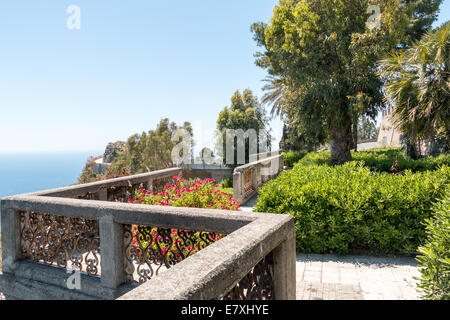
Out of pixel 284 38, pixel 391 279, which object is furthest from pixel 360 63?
pixel 391 279

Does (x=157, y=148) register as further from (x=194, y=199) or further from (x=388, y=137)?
(x=388, y=137)

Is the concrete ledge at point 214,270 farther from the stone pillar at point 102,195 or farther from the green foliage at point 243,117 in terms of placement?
the green foliage at point 243,117

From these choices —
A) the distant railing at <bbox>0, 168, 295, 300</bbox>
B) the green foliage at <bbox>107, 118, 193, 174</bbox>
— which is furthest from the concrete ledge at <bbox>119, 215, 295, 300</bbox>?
the green foliage at <bbox>107, 118, 193, 174</bbox>

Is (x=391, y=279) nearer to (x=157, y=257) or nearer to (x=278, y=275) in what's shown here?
(x=278, y=275)

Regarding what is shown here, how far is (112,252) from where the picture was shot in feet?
10.7

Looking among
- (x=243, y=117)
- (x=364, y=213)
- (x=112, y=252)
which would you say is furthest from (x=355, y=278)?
(x=243, y=117)

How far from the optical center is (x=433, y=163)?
1022 cm

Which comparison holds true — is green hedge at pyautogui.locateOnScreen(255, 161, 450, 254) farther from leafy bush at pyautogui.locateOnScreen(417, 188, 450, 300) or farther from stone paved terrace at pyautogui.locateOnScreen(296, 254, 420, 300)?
leafy bush at pyautogui.locateOnScreen(417, 188, 450, 300)

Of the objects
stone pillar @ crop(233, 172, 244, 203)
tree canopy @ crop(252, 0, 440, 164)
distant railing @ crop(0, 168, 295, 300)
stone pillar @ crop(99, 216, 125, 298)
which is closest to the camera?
distant railing @ crop(0, 168, 295, 300)

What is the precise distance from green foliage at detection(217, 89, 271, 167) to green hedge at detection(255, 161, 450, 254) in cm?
2081

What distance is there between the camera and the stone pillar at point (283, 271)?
233cm

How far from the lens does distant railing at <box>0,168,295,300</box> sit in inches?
62.6

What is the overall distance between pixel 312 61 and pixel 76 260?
1262 cm

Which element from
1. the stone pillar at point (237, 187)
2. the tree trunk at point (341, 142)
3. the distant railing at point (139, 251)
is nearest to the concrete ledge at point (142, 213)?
the distant railing at point (139, 251)
